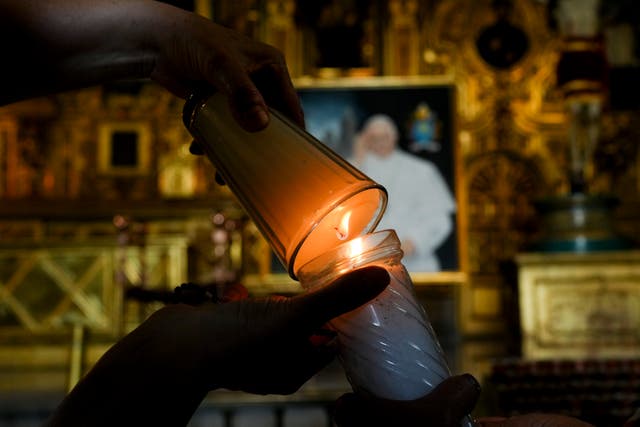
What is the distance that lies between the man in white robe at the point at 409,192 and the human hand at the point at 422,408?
5150 millimetres

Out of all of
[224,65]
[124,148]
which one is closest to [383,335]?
[224,65]

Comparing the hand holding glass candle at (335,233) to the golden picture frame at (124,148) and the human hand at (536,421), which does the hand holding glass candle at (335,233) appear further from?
the golden picture frame at (124,148)

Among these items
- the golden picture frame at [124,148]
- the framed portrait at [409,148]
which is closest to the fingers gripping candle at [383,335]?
the framed portrait at [409,148]

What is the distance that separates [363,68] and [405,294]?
5681 millimetres

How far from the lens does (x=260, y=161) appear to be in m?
0.52

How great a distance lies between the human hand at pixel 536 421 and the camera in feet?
1.67

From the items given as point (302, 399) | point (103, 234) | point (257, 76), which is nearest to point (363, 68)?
point (103, 234)

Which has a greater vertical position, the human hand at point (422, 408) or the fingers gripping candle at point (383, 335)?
the fingers gripping candle at point (383, 335)

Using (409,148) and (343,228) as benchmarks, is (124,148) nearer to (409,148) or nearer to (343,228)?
(409,148)

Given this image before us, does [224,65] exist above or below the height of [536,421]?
above

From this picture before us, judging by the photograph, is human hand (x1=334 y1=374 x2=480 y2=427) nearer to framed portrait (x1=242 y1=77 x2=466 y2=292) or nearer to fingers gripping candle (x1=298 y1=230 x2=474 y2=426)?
fingers gripping candle (x1=298 y1=230 x2=474 y2=426)

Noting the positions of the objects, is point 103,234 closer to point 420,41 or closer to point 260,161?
point 420,41

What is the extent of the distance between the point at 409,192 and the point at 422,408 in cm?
538

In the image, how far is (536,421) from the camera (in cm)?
52
